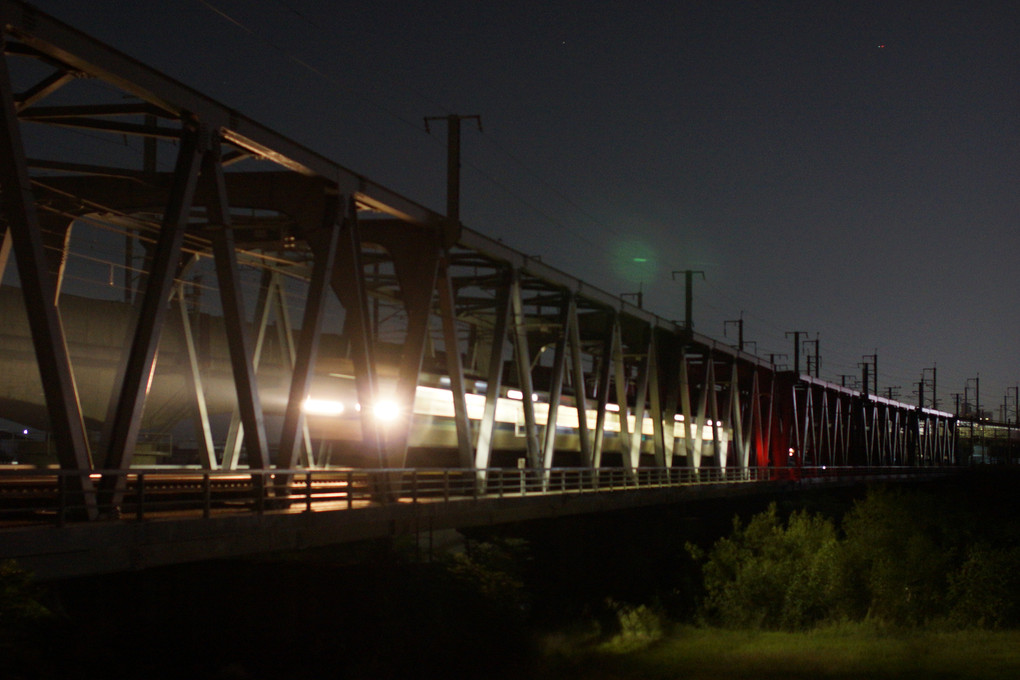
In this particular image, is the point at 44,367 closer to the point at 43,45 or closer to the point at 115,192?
the point at 43,45

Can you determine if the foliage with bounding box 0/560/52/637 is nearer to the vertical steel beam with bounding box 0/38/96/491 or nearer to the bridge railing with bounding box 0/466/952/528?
the bridge railing with bounding box 0/466/952/528

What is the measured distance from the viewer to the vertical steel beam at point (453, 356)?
25.9m

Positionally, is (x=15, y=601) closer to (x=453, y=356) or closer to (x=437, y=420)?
(x=453, y=356)

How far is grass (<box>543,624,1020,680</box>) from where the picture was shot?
23.8 m

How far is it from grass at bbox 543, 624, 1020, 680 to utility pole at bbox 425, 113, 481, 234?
12.5 metres

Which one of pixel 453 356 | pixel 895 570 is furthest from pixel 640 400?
pixel 453 356

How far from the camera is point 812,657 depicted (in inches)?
1032

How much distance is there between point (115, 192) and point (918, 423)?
126m

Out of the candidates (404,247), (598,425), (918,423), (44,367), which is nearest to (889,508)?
(598,425)

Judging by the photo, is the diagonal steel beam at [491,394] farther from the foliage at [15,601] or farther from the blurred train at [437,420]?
the foliage at [15,601]

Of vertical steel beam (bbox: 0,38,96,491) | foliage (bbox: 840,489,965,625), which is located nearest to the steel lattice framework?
vertical steel beam (bbox: 0,38,96,491)

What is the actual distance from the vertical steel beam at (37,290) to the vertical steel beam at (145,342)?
1316 millimetres

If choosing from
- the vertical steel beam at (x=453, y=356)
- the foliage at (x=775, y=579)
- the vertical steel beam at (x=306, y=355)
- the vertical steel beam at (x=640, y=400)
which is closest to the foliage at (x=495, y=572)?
the vertical steel beam at (x=453, y=356)

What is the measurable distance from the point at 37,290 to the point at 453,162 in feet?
58.6
